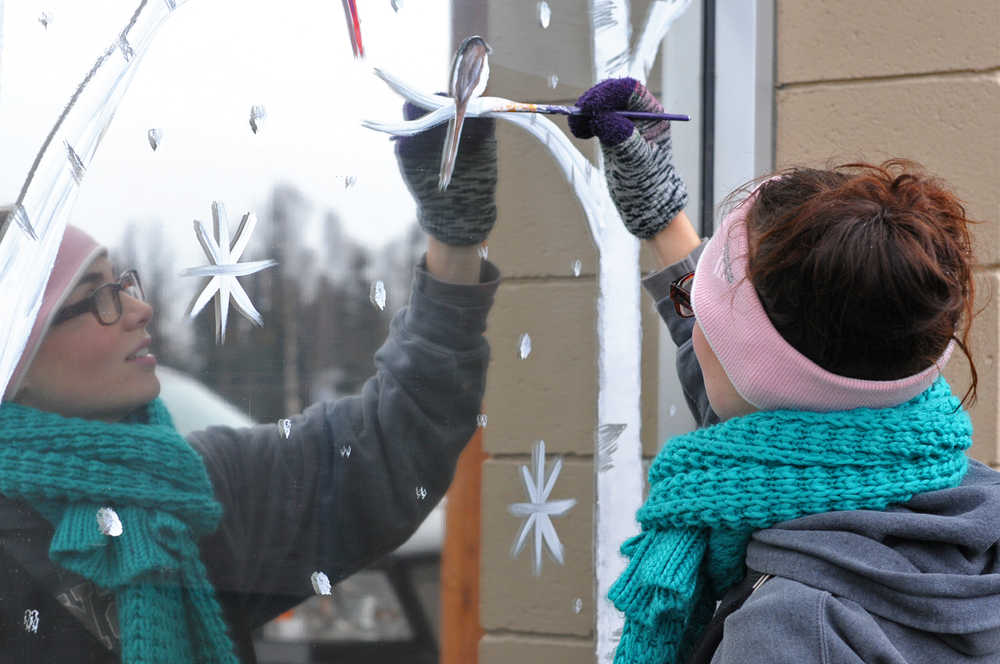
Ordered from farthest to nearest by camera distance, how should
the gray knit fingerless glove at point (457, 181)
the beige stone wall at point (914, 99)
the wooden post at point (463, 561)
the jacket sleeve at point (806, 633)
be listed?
the beige stone wall at point (914, 99) < the wooden post at point (463, 561) < the gray knit fingerless glove at point (457, 181) < the jacket sleeve at point (806, 633)

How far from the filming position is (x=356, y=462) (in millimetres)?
1190

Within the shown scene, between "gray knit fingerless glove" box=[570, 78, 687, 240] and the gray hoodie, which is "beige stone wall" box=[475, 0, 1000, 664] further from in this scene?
the gray hoodie

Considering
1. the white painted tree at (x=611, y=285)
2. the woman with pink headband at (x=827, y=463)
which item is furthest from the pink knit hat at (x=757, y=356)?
the white painted tree at (x=611, y=285)

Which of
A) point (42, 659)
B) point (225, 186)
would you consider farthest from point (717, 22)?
point (42, 659)

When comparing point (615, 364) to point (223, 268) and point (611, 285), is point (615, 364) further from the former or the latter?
point (223, 268)

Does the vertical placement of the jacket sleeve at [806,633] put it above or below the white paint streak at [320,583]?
above

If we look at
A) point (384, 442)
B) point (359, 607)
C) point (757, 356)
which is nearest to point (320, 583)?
point (359, 607)

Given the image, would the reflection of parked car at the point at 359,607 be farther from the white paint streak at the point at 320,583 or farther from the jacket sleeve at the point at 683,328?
the jacket sleeve at the point at 683,328

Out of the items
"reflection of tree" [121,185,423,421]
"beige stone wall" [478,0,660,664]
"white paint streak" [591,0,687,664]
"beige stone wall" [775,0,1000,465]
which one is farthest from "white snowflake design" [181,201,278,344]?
"beige stone wall" [775,0,1000,465]

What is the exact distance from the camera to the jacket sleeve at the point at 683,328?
1.39 m

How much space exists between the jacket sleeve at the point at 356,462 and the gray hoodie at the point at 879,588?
0.43 metres

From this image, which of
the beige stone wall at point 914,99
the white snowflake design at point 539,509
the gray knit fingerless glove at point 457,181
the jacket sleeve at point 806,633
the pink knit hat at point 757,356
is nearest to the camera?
the jacket sleeve at point 806,633

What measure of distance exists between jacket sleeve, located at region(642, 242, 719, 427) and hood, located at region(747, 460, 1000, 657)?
42 cm

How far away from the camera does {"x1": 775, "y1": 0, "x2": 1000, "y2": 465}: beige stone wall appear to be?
1.80m
